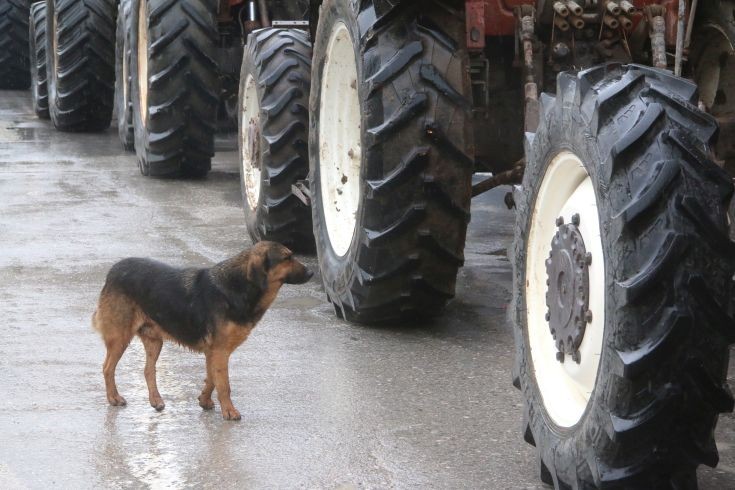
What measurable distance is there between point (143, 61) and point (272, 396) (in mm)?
6752

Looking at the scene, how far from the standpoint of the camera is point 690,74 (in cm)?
607

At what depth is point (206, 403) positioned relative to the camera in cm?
530

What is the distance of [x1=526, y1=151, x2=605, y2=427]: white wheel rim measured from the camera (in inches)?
154

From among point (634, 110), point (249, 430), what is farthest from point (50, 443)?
point (634, 110)

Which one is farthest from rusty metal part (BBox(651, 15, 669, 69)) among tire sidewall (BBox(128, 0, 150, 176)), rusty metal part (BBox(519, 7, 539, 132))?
tire sidewall (BBox(128, 0, 150, 176))

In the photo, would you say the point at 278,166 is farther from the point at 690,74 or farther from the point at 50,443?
the point at 50,443

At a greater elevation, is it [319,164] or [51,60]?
[319,164]

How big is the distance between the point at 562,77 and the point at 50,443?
221cm

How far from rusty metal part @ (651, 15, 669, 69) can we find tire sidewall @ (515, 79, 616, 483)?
1327 millimetres

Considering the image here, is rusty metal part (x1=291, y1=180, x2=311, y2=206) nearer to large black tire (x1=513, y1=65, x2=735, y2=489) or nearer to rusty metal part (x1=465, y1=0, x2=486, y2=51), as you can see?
rusty metal part (x1=465, y1=0, x2=486, y2=51)

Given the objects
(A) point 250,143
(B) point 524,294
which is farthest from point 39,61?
(B) point 524,294

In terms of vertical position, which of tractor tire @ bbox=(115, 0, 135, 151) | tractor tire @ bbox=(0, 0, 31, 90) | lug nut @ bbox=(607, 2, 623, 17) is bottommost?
tractor tire @ bbox=(0, 0, 31, 90)

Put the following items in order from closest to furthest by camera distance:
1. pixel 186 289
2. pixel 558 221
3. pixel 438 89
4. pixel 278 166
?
pixel 558 221
pixel 186 289
pixel 438 89
pixel 278 166

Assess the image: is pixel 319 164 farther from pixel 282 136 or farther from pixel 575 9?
pixel 575 9
